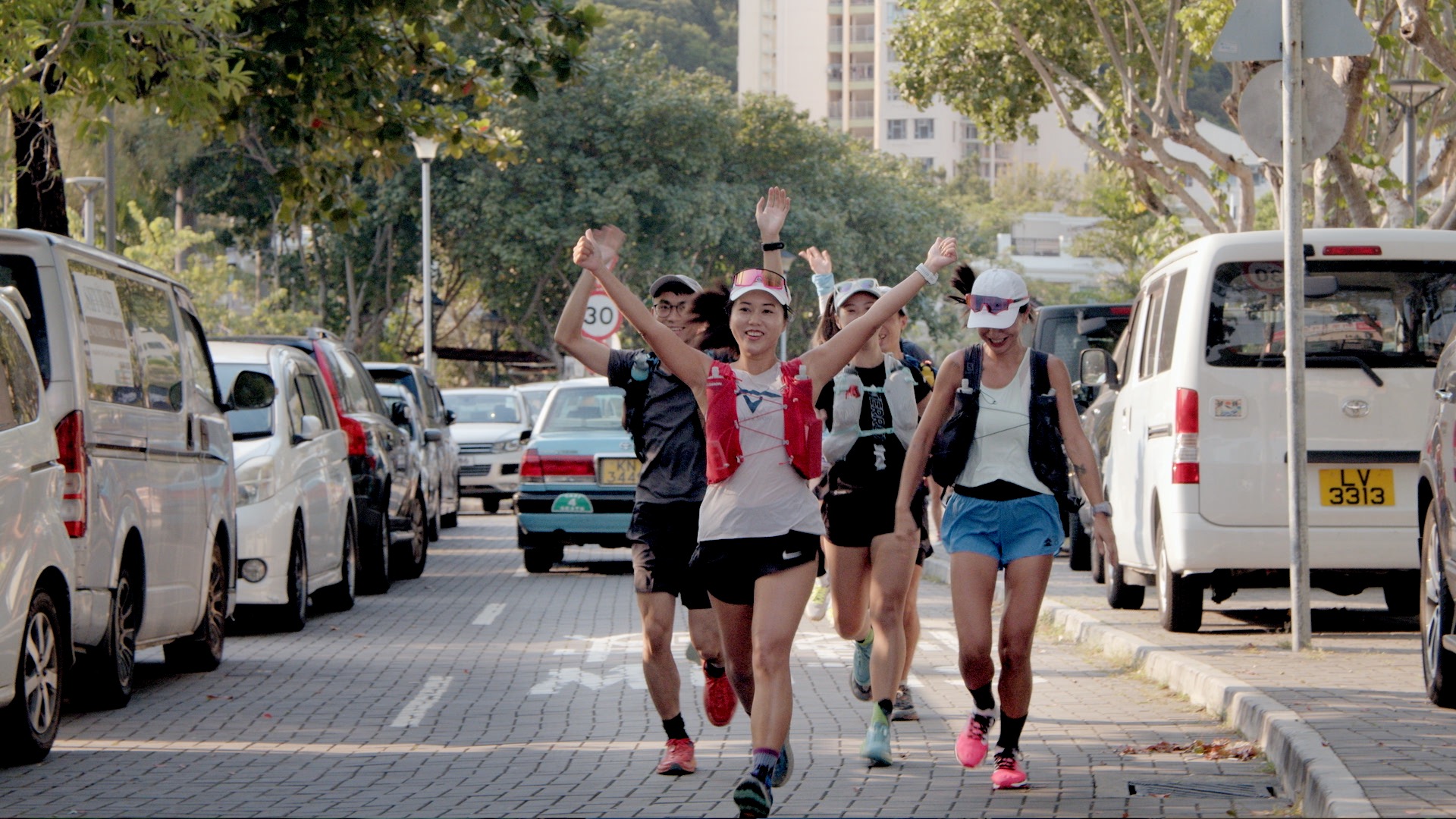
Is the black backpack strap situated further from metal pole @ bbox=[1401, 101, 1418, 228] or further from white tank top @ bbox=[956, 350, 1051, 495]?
metal pole @ bbox=[1401, 101, 1418, 228]

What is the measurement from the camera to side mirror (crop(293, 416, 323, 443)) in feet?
42.7

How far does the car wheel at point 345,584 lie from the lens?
1439 centimetres

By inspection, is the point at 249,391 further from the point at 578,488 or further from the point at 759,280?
the point at 578,488

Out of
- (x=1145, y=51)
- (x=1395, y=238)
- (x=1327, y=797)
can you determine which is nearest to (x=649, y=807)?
(x=1327, y=797)

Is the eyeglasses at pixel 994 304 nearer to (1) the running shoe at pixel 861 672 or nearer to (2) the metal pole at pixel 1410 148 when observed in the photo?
(1) the running shoe at pixel 861 672

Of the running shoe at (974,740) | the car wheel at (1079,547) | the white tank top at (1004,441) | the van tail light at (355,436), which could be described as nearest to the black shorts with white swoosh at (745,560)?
the white tank top at (1004,441)

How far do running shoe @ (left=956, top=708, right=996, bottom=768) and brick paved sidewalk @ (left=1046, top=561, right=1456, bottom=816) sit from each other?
1.18 metres

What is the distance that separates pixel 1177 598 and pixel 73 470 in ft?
19.9

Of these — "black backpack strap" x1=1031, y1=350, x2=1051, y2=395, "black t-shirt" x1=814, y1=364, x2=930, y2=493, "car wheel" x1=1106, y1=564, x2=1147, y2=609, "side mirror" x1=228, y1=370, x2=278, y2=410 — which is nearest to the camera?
"black backpack strap" x1=1031, y1=350, x2=1051, y2=395

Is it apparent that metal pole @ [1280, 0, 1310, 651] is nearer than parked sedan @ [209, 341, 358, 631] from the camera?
Yes

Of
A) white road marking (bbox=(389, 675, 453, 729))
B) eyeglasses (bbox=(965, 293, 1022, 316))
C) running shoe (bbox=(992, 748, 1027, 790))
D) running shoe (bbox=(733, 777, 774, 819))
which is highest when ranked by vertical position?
eyeglasses (bbox=(965, 293, 1022, 316))

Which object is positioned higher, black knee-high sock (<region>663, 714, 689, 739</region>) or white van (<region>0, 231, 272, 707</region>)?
white van (<region>0, 231, 272, 707</region>)

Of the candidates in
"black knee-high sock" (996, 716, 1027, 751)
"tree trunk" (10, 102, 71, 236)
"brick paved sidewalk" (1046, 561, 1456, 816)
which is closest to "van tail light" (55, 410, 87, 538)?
"black knee-high sock" (996, 716, 1027, 751)

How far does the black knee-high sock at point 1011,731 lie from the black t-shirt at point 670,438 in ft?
4.42
